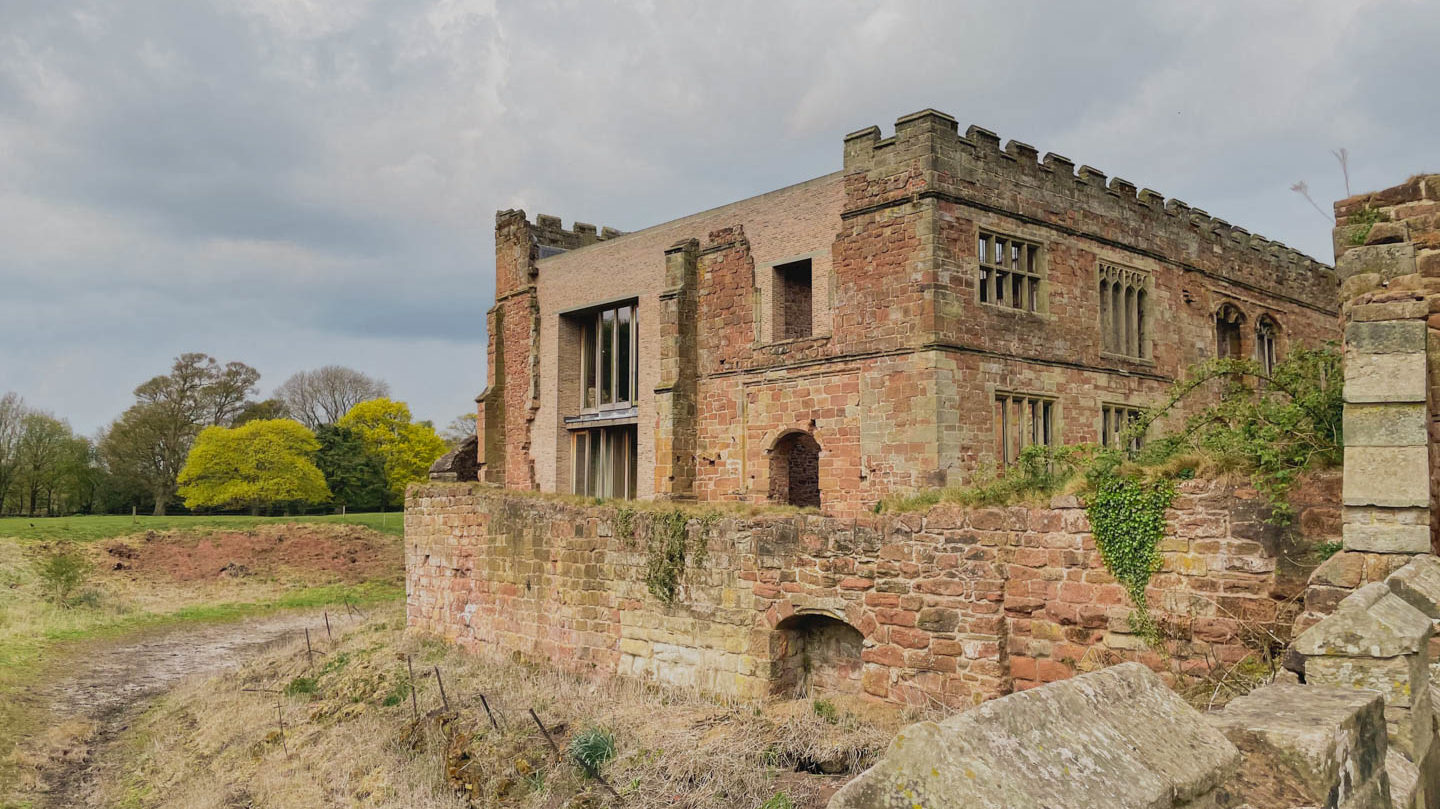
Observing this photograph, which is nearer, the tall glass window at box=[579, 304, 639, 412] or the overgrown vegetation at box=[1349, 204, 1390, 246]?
the overgrown vegetation at box=[1349, 204, 1390, 246]

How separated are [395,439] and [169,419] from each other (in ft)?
38.8

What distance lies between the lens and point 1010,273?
59.3 ft

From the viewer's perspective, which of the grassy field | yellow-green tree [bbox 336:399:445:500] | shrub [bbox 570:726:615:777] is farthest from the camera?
yellow-green tree [bbox 336:399:445:500]

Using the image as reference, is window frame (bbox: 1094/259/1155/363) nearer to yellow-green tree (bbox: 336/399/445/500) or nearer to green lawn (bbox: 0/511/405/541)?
green lawn (bbox: 0/511/405/541)

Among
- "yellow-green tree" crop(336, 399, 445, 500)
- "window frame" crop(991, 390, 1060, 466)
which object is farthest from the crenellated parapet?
"yellow-green tree" crop(336, 399, 445, 500)

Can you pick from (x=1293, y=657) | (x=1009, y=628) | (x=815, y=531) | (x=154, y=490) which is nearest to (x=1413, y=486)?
(x=1293, y=657)

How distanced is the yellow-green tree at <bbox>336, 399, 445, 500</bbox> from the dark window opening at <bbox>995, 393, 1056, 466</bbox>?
42.3m

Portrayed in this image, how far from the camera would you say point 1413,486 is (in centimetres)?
652

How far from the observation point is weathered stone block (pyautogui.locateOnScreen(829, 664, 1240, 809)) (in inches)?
85.1

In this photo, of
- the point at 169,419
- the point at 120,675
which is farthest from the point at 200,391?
the point at 120,675

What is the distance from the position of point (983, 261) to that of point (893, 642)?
907 cm

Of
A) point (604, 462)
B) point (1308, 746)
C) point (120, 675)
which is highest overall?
point (604, 462)

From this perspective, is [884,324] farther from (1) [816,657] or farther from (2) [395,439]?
(2) [395,439]

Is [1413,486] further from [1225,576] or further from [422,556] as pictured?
[422,556]
